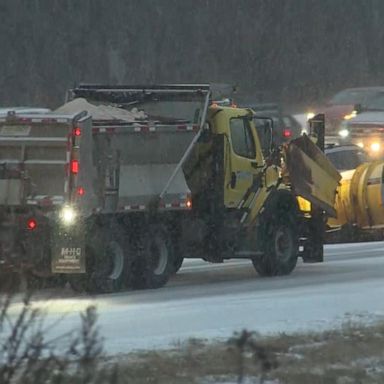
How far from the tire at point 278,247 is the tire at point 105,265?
2.98 metres

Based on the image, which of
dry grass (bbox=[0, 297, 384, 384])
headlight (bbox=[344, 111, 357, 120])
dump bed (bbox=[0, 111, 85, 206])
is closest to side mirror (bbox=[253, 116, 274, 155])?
dump bed (bbox=[0, 111, 85, 206])

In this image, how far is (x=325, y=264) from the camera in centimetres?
2041

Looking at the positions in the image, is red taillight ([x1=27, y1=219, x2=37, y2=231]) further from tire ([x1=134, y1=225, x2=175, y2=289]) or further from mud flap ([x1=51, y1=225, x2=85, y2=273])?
tire ([x1=134, y1=225, x2=175, y2=289])

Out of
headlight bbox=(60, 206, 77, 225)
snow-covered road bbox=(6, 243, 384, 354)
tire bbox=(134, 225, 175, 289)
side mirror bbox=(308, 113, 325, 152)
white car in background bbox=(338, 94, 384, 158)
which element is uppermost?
white car in background bbox=(338, 94, 384, 158)

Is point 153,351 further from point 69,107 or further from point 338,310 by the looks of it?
point 69,107

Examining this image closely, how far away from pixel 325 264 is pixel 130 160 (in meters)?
5.43

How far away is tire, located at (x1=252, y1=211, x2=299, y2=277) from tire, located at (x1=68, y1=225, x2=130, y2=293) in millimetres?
2985

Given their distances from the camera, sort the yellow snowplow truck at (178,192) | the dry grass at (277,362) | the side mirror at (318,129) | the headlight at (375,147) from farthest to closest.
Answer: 1. the headlight at (375,147)
2. the side mirror at (318,129)
3. the yellow snowplow truck at (178,192)
4. the dry grass at (277,362)

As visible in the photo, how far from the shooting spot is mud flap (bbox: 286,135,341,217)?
61.9 feet

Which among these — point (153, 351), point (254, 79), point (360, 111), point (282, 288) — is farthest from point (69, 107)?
point (254, 79)

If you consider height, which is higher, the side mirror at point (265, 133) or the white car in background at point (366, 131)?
the white car in background at point (366, 131)

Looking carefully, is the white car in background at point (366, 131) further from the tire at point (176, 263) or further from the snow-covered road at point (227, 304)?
the tire at point (176, 263)

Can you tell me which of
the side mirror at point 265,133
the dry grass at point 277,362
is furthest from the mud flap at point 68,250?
the dry grass at point 277,362

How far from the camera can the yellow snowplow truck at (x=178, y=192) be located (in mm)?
15734
